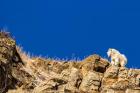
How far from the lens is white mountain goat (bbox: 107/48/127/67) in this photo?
45.0 meters

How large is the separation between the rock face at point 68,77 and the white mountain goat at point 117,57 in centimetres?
336

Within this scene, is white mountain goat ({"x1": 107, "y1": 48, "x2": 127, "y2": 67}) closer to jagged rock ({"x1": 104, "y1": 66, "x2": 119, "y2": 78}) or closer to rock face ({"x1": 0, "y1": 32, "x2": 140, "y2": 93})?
rock face ({"x1": 0, "y1": 32, "x2": 140, "y2": 93})

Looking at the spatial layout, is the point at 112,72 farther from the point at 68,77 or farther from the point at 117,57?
the point at 117,57

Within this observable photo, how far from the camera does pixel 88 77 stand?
3769 cm

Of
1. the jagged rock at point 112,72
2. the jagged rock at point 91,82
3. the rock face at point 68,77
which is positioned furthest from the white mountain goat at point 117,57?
the jagged rock at point 91,82

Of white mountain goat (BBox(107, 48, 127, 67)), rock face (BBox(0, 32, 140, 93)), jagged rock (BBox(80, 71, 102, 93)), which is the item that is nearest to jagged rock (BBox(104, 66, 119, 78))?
rock face (BBox(0, 32, 140, 93))

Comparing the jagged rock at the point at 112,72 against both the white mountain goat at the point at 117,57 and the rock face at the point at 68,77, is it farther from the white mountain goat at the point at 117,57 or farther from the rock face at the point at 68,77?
the white mountain goat at the point at 117,57

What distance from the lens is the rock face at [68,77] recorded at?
35.7 meters

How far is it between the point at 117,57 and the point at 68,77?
9.84 metres

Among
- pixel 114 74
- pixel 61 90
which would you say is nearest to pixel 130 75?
pixel 114 74

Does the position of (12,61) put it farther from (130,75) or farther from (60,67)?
(130,75)

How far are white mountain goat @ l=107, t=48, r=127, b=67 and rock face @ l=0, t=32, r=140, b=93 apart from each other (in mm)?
3360

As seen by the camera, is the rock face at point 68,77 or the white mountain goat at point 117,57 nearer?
the rock face at point 68,77

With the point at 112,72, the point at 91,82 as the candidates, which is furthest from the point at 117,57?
the point at 91,82
